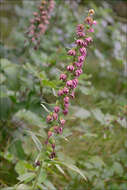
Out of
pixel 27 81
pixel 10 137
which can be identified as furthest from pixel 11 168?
pixel 27 81

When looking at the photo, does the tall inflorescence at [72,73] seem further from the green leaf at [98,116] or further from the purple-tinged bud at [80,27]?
the green leaf at [98,116]

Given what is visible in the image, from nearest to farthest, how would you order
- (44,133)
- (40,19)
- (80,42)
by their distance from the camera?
(80,42) < (44,133) < (40,19)

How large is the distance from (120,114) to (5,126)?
98cm

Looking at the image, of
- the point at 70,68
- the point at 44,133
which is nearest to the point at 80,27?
the point at 70,68

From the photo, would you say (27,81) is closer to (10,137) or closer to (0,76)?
(0,76)

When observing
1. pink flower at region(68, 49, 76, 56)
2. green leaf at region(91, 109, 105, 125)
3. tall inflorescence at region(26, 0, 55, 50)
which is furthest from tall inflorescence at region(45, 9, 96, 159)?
tall inflorescence at region(26, 0, 55, 50)

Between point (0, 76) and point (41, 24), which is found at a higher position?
point (41, 24)

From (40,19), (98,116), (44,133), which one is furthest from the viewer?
(40,19)

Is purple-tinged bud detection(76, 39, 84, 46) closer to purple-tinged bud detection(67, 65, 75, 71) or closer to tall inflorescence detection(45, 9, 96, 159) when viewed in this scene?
tall inflorescence detection(45, 9, 96, 159)

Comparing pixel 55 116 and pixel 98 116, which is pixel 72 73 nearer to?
pixel 55 116

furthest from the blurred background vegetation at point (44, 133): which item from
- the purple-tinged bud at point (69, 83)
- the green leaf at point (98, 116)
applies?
the purple-tinged bud at point (69, 83)

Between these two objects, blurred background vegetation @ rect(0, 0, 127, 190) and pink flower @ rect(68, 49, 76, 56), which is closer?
pink flower @ rect(68, 49, 76, 56)

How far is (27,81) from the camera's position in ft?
7.56

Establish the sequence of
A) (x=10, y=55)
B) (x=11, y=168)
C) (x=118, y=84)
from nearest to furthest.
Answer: (x=11, y=168), (x=10, y=55), (x=118, y=84)
